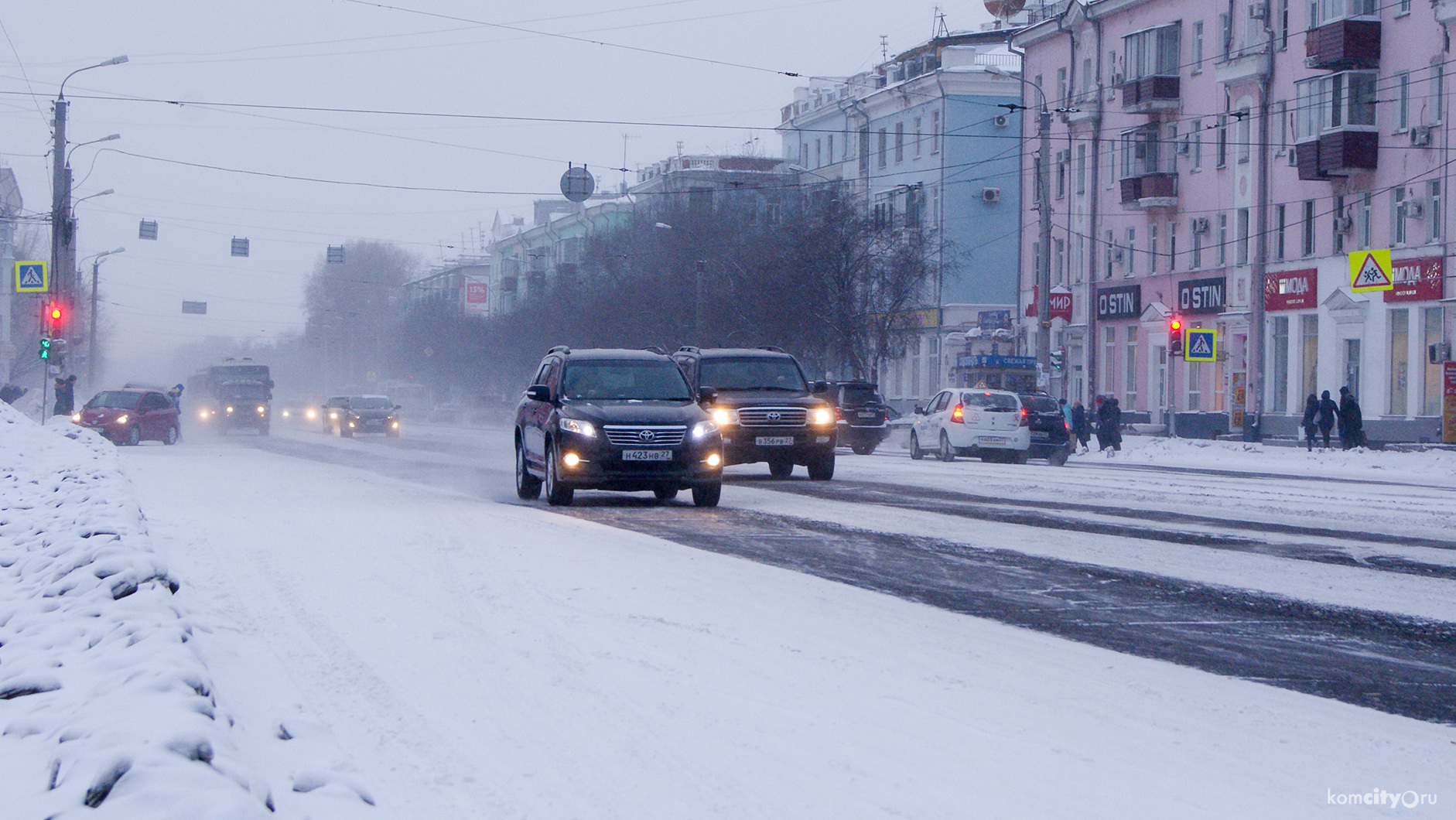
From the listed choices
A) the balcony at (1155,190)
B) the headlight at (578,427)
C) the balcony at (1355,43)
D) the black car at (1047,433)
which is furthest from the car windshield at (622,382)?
the balcony at (1155,190)

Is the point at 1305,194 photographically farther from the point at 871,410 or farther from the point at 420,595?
the point at 420,595

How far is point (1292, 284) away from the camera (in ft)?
146

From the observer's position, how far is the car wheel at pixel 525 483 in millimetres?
17875

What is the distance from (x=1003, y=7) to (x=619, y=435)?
2415 inches

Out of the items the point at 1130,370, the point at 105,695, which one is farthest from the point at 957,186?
the point at 105,695

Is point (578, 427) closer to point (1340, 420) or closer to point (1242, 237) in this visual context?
point (1340, 420)

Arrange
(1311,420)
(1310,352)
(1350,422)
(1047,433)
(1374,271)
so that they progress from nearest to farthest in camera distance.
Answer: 1. (1374,271)
2. (1047,433)
3. (1350,422)
4. (1311,420)
5. (1310,352)

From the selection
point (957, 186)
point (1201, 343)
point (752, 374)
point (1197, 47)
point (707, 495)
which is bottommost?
point (707, 495)

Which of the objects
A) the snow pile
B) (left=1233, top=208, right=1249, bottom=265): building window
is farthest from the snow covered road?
(left=1233, top=208, right=1249, bottom=265): building window

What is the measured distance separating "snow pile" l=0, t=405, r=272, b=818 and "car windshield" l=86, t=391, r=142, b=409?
36416 millimetres

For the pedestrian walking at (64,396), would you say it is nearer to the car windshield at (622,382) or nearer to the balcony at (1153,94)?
the car windshield at (622,382)

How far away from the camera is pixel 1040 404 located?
117 feet

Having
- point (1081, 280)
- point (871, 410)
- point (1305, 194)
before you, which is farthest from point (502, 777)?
point (1081, 280)

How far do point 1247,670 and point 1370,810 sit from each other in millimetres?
2327
